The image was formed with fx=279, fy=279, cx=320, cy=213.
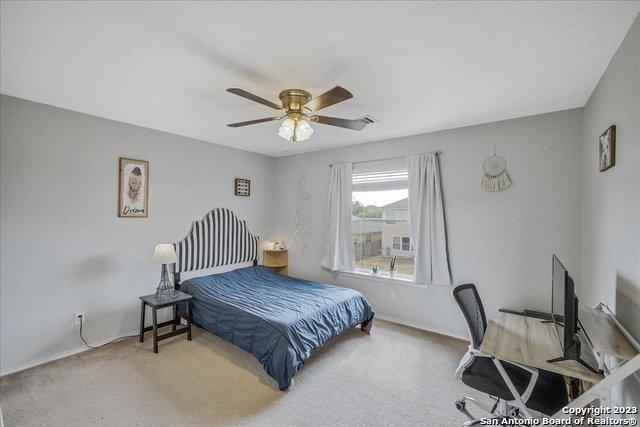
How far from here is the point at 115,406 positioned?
2062mm

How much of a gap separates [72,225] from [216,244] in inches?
63.4

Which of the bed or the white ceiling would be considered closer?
the white ceiling

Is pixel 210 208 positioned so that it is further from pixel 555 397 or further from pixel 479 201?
pixel 555 397

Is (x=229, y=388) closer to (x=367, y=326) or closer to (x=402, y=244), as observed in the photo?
(x=367, y=326)

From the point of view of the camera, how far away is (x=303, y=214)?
4586 mm

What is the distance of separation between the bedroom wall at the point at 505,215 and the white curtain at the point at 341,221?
610 millimetres

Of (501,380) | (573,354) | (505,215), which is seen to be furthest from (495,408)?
(505,215)

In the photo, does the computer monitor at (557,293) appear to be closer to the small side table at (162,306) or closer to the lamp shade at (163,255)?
the small side table at (162,306)

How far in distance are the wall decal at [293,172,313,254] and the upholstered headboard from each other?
73cm

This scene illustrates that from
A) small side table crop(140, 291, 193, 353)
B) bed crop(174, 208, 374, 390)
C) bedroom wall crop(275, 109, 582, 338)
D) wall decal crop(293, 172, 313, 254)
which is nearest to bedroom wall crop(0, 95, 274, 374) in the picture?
small side table crop(140, 291, 193, 353)

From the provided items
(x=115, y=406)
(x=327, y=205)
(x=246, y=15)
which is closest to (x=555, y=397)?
(x=246, y=15)

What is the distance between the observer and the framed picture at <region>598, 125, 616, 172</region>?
1.68 metres

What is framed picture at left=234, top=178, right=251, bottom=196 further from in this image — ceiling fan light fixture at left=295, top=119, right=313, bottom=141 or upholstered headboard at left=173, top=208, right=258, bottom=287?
ceiling fan light fixture at left=295, top=119, right=313, bottom=141

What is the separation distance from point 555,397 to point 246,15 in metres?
2.62
